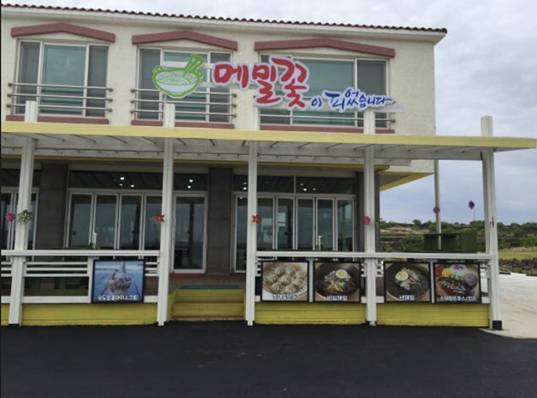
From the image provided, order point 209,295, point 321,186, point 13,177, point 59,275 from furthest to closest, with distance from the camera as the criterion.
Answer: point 321,186
point 13,177
point 209,295
point 59,275

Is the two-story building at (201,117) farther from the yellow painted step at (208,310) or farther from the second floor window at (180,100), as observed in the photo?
the yellow painted step at (208,310)

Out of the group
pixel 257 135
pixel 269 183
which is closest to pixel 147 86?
pixel 269 183

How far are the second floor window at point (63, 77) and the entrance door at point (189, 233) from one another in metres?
3.44

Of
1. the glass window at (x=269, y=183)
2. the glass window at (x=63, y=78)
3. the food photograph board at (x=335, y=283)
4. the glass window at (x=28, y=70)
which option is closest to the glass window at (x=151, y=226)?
the glass window at (x=269, y=183)

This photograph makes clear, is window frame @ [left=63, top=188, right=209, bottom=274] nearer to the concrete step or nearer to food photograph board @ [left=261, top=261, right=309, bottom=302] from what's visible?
the concrete step

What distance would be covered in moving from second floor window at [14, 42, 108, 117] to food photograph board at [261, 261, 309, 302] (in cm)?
666

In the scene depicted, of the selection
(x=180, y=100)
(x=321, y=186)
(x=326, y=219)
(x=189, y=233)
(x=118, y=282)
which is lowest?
(x=118, y=282)

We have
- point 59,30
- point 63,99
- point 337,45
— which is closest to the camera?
point 63,99

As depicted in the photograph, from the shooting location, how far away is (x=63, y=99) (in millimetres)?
11469

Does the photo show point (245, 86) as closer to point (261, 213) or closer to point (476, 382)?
point (261, 213)

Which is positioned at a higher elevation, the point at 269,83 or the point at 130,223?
the point at 269,83

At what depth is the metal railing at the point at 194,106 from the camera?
1154cm

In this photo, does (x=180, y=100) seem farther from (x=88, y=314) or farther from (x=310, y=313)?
(x=310, y=313)

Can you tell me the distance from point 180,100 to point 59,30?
3866mm
